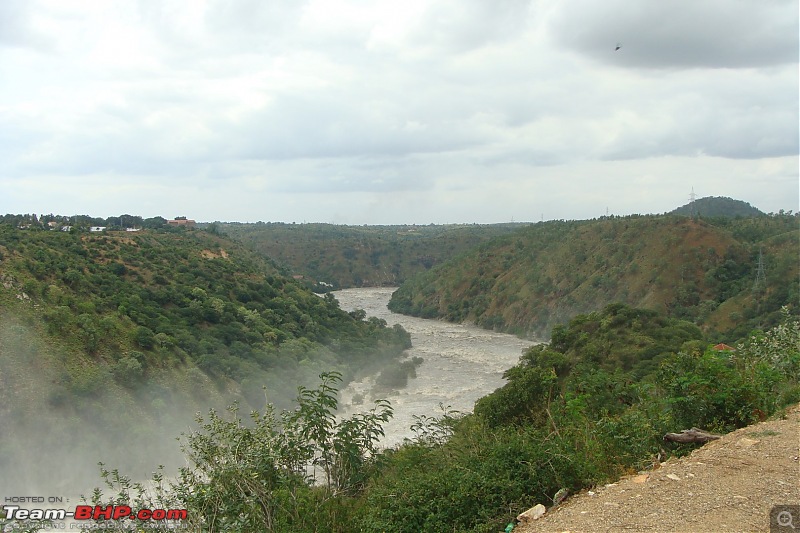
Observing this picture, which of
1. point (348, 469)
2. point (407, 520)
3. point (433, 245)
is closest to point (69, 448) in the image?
point (348, 469)

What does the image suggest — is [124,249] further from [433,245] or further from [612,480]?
[433,245]

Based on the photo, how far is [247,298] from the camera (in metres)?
39.8

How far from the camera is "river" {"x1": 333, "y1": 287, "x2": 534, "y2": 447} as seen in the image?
30.0 m

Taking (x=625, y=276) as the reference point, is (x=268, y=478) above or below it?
below

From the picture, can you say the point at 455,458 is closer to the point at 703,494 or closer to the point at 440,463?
the point at 440,463

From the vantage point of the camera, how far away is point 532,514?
5902 mm

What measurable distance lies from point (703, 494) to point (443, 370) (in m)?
35.0

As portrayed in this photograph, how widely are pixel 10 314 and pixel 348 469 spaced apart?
817 inches

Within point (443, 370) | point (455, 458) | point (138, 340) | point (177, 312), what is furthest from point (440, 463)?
point (443, 370)

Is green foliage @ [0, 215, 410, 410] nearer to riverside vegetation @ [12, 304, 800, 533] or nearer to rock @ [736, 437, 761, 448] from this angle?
riverside vegetation @ [12, 304, 800, 533]

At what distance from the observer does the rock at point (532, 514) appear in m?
5.86

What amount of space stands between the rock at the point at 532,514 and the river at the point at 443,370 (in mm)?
12783

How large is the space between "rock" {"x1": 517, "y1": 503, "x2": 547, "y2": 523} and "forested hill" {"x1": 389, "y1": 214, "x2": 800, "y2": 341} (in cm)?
3397

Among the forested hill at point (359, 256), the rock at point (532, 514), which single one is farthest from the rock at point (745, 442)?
the forested hill at point (359, 256)
